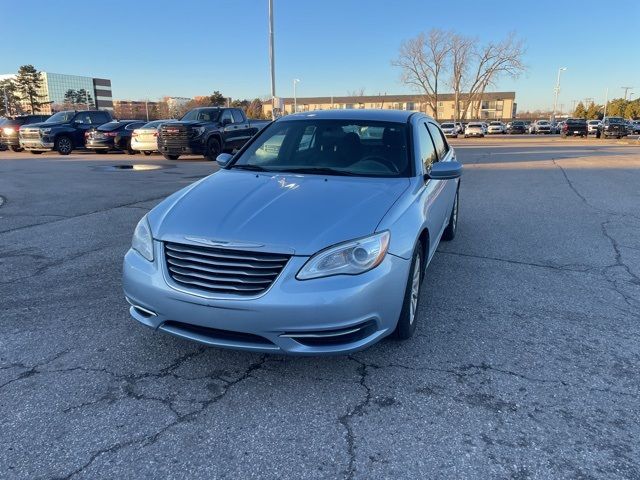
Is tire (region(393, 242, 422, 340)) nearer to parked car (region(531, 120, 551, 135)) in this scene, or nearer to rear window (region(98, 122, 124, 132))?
rear window (region(98, 122, 124, 132))

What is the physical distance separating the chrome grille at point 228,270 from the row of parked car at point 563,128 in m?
32.8

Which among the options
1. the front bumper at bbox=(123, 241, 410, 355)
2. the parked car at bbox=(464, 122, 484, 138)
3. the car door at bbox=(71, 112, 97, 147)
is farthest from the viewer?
the parked car at bbox=(464, 122, 484, 138)

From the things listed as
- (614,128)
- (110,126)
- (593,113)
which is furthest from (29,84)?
(593,113)

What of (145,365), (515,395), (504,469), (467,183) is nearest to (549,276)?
(515,395)

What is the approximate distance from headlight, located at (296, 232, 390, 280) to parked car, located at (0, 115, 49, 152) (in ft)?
81.1

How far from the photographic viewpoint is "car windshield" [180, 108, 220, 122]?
17.7 m

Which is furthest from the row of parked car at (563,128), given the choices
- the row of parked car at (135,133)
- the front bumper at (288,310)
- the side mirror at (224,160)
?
the front bumper at (288,310)

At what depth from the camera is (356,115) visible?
4.85 meters

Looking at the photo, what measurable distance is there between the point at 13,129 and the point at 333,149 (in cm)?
2362

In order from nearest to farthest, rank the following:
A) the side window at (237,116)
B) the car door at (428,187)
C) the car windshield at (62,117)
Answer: the car door at (428,187) → the side window at (237,116) → the car windshield at (62,117)

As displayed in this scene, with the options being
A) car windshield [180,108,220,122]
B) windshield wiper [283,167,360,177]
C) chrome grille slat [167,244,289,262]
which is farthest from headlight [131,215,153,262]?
car windshield [180,108,220,122]

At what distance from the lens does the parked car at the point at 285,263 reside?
2750 millimetres

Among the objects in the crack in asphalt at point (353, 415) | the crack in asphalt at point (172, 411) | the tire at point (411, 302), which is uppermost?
the tire at point (411, 302)

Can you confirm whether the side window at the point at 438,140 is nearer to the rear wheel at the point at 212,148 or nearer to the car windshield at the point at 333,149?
the car windshield at the point at 333,149
